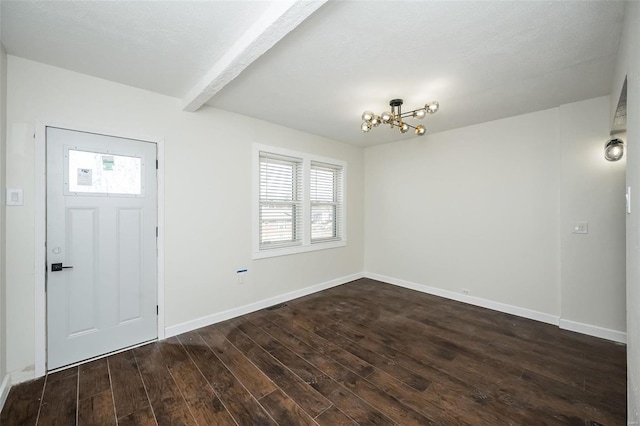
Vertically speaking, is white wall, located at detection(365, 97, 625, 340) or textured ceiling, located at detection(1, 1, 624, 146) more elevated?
textured ceiling, located at detection(1, 1, 624, 146)

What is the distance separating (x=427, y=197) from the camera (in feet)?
14.2

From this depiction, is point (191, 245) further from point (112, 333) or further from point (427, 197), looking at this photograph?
point (427, 197)

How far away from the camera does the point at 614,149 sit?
274 centimetres

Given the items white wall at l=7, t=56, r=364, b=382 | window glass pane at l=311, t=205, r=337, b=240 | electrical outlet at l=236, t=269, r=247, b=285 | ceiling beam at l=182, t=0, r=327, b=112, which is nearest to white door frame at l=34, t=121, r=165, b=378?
white wall at l=7, t=56, r=364, b=382

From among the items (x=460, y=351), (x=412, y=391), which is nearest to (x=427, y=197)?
(x=460, y=351)

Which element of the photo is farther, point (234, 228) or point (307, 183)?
point (307, 183)

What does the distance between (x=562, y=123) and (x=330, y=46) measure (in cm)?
298

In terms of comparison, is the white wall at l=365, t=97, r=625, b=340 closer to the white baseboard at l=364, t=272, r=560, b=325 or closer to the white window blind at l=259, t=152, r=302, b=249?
the white baseboard at l=364, t=272, r=560, b=325

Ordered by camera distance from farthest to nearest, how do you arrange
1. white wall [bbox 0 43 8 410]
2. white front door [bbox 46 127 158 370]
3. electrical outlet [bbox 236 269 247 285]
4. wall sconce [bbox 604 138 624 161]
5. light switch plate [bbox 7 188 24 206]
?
1. electrical outlet [bbox 236 269 247 285]
2. wall sconce [bbox 604 138 624 161]
3. white front door [bbox 46 127 158 370]
4. light switch plate [bbox 7 188 24 206]
5. white wall [bbox 0 43 8 410]

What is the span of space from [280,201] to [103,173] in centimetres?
207

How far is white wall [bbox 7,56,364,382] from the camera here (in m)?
2.11

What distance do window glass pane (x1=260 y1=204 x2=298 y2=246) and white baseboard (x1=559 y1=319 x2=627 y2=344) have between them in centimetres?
357

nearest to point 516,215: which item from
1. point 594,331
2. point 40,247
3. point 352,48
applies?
point 594,331

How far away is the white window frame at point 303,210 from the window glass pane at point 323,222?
11 cm
